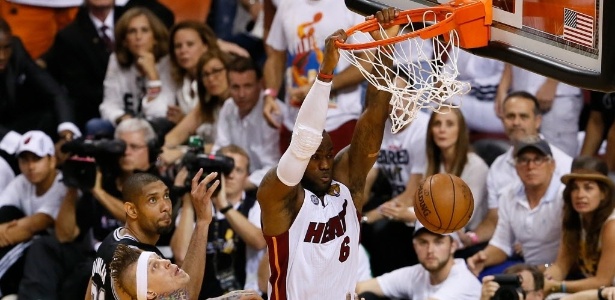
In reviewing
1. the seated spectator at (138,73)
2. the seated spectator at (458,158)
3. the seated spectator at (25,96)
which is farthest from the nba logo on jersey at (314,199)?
the seated spectator at (25,96)

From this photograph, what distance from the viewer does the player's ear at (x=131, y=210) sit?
22.0 ft

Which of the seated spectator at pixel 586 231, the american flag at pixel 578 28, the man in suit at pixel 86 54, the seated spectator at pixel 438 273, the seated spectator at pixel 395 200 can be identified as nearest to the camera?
the american flag at pixel 578 28

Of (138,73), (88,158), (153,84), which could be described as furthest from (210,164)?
(138,73)

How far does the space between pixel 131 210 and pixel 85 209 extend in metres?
3.12

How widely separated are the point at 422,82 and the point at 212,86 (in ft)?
13.6

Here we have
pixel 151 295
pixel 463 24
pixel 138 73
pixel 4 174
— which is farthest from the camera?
pixel 138 73

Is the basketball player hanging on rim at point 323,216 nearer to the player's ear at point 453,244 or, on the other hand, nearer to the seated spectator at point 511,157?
the player's ear at point 453,244

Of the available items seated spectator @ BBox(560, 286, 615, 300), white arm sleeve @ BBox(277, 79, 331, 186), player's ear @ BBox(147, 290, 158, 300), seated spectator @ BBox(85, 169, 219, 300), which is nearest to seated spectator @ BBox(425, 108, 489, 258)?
seated spectator @ BBox(560, 286, 615, 300)

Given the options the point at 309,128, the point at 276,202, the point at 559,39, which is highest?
the point at 559,39

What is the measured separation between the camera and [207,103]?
1045cm

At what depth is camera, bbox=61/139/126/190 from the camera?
9.34 m

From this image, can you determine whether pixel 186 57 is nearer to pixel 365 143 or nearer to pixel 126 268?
pixel 365 143

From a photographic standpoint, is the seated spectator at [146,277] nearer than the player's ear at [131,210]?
Yes

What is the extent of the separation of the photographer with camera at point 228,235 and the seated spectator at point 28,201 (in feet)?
4.41
